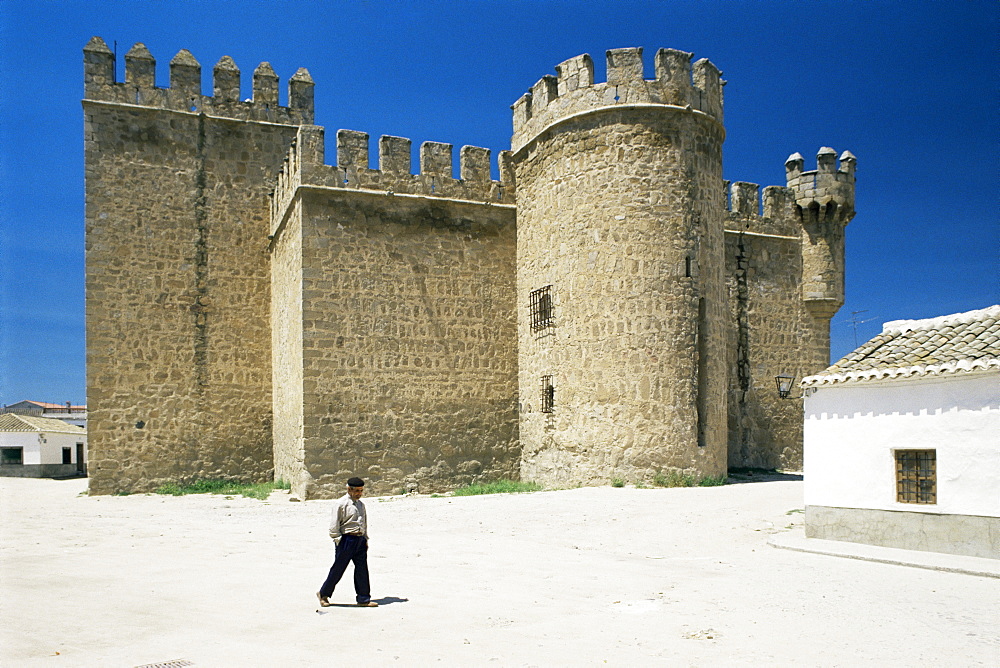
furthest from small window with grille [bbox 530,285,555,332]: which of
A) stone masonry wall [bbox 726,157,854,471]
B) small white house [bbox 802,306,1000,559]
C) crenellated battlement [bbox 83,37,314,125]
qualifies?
crenellated battlement [bbox 83,37,314,125]

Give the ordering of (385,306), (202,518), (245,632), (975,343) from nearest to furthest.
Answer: (245,632) → (975,343) → (202,518) → (385,306)

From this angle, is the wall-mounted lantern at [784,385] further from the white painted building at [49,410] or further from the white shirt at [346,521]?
the white painted building at [49,410]

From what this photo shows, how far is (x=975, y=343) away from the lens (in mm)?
8891

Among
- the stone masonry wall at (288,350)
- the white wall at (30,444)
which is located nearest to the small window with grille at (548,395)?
the stone masonry wall at (288,350)

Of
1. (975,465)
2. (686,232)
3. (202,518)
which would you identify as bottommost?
(202,518)

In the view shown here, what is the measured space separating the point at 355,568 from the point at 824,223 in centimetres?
1610

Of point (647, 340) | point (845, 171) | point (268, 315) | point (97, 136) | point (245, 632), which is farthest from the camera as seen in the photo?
point (845, 171)

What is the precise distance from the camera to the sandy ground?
5.35 m

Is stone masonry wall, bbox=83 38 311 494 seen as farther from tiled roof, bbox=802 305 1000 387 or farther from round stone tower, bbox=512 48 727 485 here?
tiled roof, bbox=802 305 1000 387

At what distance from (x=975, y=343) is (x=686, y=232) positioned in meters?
6.15

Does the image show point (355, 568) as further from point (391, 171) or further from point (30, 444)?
point (30, 444)

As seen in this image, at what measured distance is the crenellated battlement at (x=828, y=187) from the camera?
18984mm

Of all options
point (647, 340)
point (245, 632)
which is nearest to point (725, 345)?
point (647, 340)

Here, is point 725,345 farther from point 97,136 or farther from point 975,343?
point 97,136
